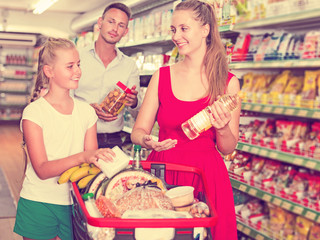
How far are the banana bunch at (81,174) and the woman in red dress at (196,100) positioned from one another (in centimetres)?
39

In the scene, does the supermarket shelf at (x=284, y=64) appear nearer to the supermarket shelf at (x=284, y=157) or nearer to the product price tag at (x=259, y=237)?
the supermarket shelf at (x=284, y=157)

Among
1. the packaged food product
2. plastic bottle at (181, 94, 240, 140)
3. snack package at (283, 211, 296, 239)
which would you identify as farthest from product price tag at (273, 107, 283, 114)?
plastic bottle at (181, 94, 240, 140)

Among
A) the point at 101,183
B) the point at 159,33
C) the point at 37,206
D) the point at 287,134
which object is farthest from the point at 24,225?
the point at 159,33

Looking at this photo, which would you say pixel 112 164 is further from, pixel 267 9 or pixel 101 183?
pixel 267 9

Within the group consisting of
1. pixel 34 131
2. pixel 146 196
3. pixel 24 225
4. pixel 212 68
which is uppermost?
pixel 212 68

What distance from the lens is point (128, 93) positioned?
8.05 ft

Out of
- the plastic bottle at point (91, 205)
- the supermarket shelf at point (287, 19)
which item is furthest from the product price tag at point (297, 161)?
the plastic bottle at point (91, 205)

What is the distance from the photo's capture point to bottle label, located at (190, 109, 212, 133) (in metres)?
1.45

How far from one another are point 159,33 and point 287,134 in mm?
1887

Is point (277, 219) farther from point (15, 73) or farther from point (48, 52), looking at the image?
point (15, 73)

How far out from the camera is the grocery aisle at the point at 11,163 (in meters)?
3.89

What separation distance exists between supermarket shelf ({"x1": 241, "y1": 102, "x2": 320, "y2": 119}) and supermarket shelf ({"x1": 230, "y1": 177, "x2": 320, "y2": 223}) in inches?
23.1

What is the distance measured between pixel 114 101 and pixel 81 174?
1.26m

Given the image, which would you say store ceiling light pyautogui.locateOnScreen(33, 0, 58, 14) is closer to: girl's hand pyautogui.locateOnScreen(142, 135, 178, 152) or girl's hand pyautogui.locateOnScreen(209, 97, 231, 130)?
girl's hand pyautogui.locateOnScreen(142, 135, 178, 152)
